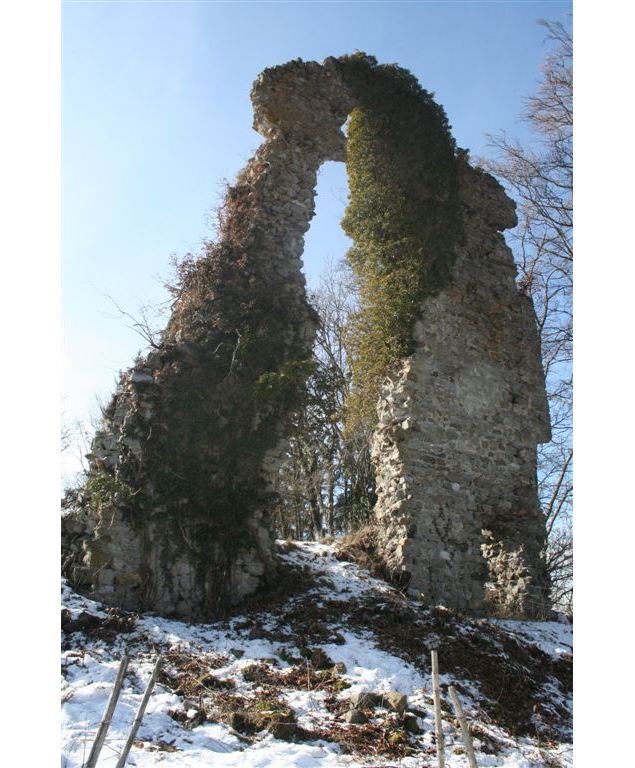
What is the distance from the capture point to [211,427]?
291 inches

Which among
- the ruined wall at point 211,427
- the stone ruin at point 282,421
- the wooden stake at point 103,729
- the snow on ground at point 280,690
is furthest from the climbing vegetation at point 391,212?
the wooden stake at point 103,729

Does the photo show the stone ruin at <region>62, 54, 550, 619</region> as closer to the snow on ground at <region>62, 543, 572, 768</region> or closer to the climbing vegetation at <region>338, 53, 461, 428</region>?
the climbing vegetation at <region>338, 53, 461, 428</region>

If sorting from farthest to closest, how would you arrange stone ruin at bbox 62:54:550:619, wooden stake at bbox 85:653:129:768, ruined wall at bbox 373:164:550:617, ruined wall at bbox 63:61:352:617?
ruined wall at bbox 373:164:550:617 < stone ruin at bbox 62:54:550:619 < ruined wall at bbox 63:61:352:617 < wooden stake at bbox 85:653:129:768

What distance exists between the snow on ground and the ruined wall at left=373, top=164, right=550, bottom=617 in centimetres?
105

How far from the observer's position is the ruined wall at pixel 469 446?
824 centimetres

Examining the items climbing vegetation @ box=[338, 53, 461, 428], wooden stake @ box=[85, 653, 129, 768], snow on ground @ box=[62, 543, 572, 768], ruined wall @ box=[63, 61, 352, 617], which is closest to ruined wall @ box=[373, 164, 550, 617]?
climbing vegetation @ box=[338, 53, 461, 428]

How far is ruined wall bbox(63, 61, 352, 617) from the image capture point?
268 inches

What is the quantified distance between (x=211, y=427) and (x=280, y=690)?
3072mm

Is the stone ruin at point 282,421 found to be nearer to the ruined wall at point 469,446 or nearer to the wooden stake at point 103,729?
the ruined wall at point 469,446

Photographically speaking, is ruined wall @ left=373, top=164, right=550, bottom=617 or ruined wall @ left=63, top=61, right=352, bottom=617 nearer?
ruined wall @ left=63, top=61, right=352, bottom=617

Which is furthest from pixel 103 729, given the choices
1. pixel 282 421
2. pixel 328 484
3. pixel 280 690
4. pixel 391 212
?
pixel 328 484

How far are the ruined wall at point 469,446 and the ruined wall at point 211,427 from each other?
163 centimetres

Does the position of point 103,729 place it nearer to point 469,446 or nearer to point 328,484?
point 469,446

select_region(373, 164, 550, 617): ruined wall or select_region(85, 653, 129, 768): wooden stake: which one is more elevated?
select_region(373, 164, 550, 617): ruined wall
